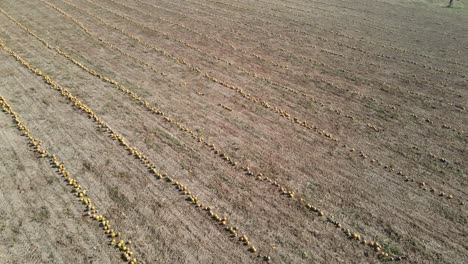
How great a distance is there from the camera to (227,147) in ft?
49.8

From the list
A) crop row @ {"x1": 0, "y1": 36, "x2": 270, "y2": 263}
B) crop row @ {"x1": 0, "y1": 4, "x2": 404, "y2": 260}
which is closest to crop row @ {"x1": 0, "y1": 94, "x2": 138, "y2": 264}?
crop row @ {"x1": 0, "y1": 36, "x2": 270, "y2": 263}

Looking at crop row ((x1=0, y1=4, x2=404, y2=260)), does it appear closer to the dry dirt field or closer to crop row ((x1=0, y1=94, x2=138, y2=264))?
the dry dirt field

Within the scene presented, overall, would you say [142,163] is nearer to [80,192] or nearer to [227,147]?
[80,192]

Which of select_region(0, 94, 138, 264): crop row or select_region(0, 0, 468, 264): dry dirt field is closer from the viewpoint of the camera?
select_region(0, 94, 138, 264): crop row

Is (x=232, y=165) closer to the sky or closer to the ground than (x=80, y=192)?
closer to the sky

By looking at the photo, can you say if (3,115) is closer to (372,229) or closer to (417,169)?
(372,229)

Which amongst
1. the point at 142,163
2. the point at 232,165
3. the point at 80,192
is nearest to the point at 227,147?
the point at 232,165

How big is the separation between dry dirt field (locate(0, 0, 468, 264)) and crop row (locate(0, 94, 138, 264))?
0.20 feet

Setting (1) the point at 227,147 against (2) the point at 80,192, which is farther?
(1) the point at 227,147

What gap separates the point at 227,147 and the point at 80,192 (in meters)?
5.69

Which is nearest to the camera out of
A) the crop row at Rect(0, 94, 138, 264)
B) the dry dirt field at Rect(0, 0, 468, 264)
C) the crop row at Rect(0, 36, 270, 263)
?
the crop row at Rect(0, 94, 138, 264)

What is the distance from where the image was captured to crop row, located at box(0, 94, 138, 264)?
10.6 m

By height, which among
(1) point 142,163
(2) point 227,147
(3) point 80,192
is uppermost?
A: (2) point 227,147

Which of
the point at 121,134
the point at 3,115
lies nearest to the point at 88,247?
the point at 121,134
